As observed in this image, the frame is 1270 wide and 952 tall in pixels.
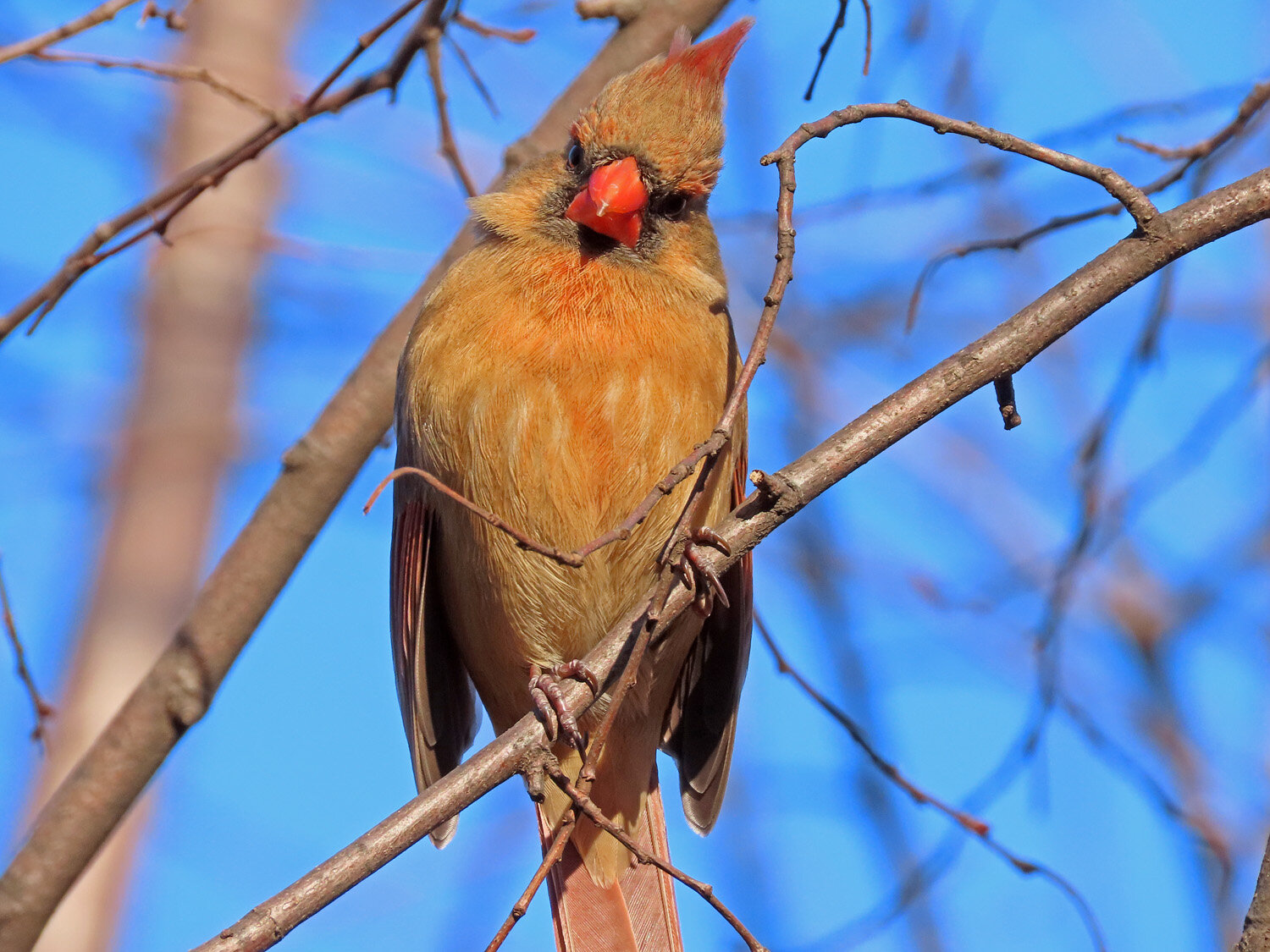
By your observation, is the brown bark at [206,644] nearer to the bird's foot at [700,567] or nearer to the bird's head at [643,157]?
the bird's head at [643,157]

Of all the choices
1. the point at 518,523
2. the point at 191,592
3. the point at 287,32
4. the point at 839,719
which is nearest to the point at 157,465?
the point at 191,592

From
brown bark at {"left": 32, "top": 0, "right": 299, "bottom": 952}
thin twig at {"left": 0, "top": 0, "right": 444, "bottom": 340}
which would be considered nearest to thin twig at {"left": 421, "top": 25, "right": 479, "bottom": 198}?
thin twig at {"left": 0, "top": 0, "right": 444, "bottom": 340}

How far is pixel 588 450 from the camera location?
292cm

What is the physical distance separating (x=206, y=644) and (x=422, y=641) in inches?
19.9

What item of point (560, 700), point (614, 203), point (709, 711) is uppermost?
point (614, 203)

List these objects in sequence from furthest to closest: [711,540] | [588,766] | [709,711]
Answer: [709,711]
[711,540]
[588,766]

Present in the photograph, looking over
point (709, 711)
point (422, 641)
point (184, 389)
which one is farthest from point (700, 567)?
point (184, 389)

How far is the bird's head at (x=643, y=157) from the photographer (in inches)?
122

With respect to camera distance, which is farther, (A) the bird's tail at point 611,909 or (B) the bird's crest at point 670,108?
(A) the bird's tail at point 611,909

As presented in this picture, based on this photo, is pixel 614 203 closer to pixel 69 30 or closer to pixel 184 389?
pixel 69 30

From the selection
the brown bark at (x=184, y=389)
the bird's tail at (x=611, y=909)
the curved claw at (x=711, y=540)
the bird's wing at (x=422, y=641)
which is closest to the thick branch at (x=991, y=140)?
the curved claw at (x=711, y=540)

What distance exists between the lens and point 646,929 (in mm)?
3371

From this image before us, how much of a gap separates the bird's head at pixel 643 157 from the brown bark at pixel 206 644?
0.36m

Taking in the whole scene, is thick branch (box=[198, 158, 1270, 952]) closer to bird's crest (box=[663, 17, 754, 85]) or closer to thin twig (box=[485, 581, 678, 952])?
thin twig (box=[485, 581, 678, 952])
